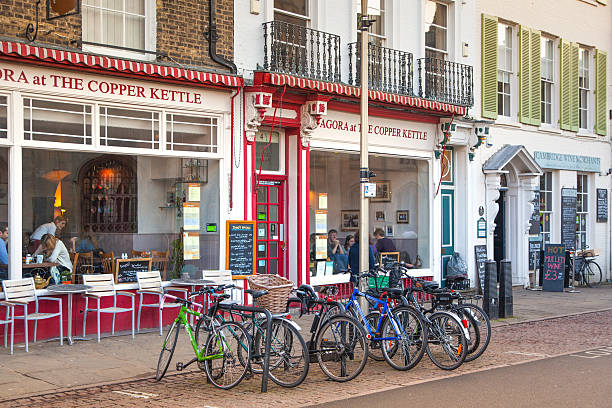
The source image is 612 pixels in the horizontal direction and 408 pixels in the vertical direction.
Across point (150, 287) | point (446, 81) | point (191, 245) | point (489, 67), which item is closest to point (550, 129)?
point (489, 67)

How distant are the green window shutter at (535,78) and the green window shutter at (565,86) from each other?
3.67 feet

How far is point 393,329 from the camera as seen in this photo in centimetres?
923

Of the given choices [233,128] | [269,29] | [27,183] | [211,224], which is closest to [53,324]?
[27,183]

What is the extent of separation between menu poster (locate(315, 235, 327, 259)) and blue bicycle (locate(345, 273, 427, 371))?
5.58 metres

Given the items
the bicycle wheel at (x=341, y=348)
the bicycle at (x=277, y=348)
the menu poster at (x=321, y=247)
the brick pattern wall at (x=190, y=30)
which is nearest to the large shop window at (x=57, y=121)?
the brick pattern wall at (x=190, y=30)

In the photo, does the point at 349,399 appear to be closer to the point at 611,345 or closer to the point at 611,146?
the point at 611,345

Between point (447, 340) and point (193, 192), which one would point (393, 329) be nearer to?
point (447, 340)

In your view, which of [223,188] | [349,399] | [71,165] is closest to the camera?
[349,399]

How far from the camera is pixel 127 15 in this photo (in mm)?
12344

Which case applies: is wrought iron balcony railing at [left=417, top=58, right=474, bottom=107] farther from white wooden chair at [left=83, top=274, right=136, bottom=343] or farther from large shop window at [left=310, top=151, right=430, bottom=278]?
white wooden chair at [left=83, top=274, right=136, bottom=343]

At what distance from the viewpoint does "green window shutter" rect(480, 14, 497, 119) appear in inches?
728

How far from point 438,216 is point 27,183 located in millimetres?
9204

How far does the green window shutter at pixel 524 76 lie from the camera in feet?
64.3

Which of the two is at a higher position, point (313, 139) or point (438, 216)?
point (313, 139)
